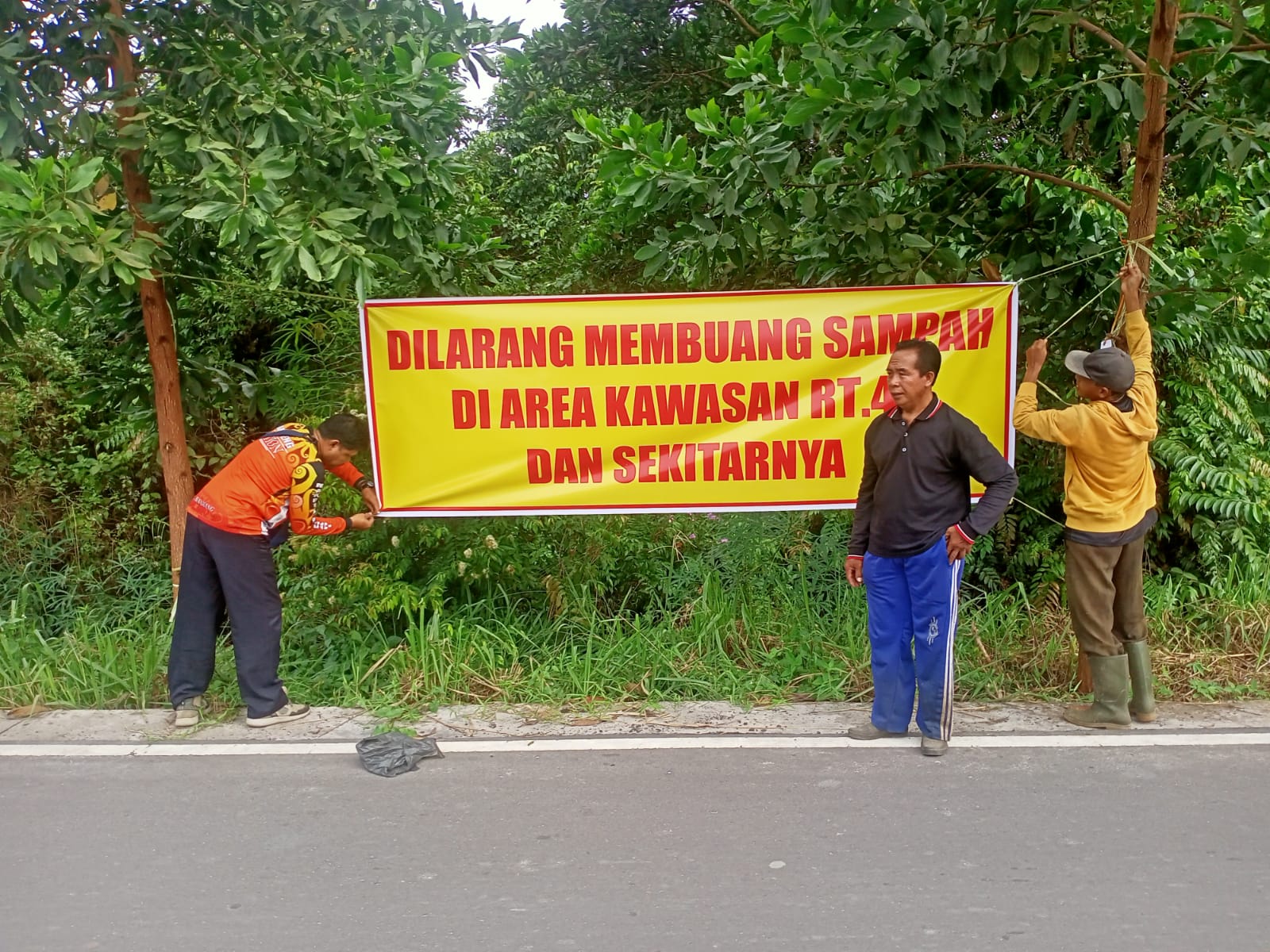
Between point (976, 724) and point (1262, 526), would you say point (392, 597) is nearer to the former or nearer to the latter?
point (976, 724)

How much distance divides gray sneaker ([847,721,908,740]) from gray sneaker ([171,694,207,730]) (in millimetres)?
2972

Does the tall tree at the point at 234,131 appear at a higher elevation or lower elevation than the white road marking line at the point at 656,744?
higher

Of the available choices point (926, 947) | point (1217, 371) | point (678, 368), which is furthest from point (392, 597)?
point (1217, 371)

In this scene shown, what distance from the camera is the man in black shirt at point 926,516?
14.8 feet

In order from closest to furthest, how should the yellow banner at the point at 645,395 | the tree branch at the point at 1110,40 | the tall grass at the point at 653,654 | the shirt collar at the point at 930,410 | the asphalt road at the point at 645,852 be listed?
the asphalt road at the point at 645,852 → the shirt collar at the point at 930,410 → the tree branch at the point at 1110,40 → the tall grass at the point at 653,654 → the yellow banner at the point at 645,395

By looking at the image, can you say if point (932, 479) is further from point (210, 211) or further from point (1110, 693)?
point (210, 211)

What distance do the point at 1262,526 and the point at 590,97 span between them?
247 inches

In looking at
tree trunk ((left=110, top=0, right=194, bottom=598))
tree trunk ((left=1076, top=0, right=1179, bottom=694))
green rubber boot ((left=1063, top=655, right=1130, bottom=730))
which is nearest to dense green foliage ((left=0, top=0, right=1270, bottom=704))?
tree trunk ((left=110, top=0, right=194, bottom=598))

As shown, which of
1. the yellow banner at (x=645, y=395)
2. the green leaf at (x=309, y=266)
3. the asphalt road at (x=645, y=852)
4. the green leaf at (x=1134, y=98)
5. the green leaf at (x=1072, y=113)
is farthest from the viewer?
the yellow banner at (x=645, y=395)

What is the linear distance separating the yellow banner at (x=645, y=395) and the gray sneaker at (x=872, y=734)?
1255 millimetres

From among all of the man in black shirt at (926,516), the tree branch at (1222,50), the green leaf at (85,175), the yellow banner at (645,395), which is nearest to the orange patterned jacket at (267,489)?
the yellow banner at (645,395)

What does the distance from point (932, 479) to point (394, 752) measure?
8.25 feet

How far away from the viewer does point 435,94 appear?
5.28 metres

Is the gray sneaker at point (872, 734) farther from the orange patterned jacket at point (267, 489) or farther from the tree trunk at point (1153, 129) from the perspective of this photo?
the orange patterned jacket at point (267, 489)
